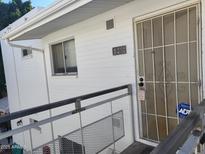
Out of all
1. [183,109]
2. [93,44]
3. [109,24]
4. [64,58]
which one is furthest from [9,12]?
[183,109]

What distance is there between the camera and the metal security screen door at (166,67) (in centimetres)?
266

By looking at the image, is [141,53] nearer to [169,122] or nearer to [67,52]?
[169,122]

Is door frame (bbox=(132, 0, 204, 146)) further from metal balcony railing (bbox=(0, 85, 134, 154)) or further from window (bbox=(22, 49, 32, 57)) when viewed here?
window (bbox=(22, 49, 32, 57))

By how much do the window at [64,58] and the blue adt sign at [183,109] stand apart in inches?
111

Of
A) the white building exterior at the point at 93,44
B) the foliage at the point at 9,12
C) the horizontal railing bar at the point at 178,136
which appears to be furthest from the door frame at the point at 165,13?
the foliage at the point at 9,12

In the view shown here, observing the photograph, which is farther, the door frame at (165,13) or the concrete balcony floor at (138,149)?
the concrete balcony floor at (138,149)

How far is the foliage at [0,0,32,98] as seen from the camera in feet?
51.2

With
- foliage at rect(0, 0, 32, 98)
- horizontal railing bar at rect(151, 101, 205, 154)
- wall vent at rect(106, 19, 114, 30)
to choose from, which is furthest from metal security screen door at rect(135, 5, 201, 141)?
foliage at rect(0, 0, 32, 98)

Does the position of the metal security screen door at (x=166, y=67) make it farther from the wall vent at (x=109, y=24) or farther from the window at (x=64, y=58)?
the window at (x=64, y=58)

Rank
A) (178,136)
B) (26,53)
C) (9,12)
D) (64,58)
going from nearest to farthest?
(178,136) < (64,58) < (26,53) < (9,12)

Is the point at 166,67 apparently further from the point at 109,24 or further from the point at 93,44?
the point at 93,44

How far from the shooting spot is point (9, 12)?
54.2ft

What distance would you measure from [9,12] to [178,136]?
1835 centimetres

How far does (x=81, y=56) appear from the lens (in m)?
4.64
